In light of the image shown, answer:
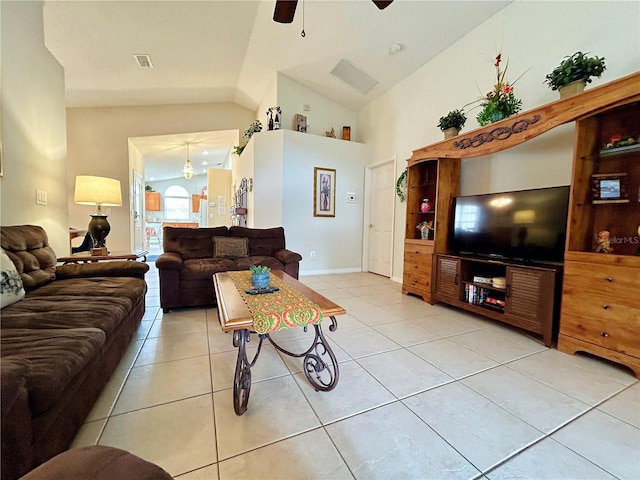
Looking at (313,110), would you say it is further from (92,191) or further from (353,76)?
(92,191)

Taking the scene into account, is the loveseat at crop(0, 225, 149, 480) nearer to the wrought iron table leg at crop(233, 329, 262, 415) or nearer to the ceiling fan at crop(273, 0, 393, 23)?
the wrought iron table leg at crop(233, 329, 262, 415)

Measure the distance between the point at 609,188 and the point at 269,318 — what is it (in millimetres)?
2540

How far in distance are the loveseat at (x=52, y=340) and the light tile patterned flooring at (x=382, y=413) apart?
23cm

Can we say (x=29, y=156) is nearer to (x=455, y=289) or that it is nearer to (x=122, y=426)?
(x=122, y=426)

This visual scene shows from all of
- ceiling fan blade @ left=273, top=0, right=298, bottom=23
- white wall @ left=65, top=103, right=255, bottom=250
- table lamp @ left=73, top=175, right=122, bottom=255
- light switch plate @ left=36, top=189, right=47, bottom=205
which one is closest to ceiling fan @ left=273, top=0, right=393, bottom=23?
ceiling fan blade @ left=273, top=0, right=298, bottom=23

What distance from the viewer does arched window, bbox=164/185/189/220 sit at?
39.1 feet

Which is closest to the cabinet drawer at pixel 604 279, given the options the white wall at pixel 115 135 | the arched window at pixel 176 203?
the white wall at pixel 115 135

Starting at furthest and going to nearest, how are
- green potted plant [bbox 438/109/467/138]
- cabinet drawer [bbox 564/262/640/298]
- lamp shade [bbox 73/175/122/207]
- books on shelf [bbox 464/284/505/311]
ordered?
green potted plant [bbox 438/109/467/138] → lamp shade [bbox 73/175/122/207] → books on shelf [bbox 464/284/505/311] → cabinet drawer [bbox 564/262/640/298]

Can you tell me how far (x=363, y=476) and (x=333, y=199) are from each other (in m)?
4.32

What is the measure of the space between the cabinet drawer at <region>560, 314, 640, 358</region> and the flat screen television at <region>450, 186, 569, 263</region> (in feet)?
1.67

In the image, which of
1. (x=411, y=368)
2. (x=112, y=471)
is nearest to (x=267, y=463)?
(x=112, y=471)

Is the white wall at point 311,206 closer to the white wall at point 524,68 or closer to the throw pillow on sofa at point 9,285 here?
the white wall at point 524,68

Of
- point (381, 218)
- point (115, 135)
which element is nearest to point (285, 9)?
point (381, 218)

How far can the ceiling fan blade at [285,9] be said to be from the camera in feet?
6.02
